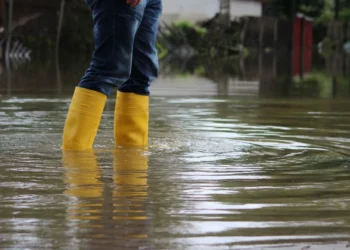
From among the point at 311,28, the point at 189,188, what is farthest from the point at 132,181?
the point at 311,28

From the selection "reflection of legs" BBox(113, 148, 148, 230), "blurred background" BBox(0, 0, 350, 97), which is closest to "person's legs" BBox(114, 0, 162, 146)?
"reflection of legs" BBox(113, 148, 148, 230)

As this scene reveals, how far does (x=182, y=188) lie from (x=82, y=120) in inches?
50.4

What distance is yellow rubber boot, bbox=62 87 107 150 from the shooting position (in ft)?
16.6

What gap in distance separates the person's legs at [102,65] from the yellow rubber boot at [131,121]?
272 mm

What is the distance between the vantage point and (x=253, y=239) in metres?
3.01

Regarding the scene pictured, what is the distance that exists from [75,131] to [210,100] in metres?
4.31

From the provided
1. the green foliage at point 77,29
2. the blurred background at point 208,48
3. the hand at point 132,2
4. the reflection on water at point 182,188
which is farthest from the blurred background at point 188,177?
the green foliage at point 77,29

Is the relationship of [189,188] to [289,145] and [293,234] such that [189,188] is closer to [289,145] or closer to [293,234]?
[293,234]

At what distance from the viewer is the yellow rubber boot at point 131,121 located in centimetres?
535

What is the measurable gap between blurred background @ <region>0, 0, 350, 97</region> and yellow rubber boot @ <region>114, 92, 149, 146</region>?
16.4 ft

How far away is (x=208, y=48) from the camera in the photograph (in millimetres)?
34094

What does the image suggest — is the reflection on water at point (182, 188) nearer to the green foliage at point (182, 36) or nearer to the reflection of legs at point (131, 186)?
Answer: the reflection of legs at point (131, 186)

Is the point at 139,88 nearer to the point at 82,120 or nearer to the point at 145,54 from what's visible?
the point at 145,54

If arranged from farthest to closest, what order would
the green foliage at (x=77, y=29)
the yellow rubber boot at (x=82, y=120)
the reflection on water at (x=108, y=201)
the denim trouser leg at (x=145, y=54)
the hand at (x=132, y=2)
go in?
1. the green foliage at (x=77, y=29)
2. the denim trouser leg at (x=145, y=54)
3. the yellow rubber boot at (x=82, y=120)
4. the hand at (x=132, y=2)
5. the reflection on water at (x=108, y=201)
